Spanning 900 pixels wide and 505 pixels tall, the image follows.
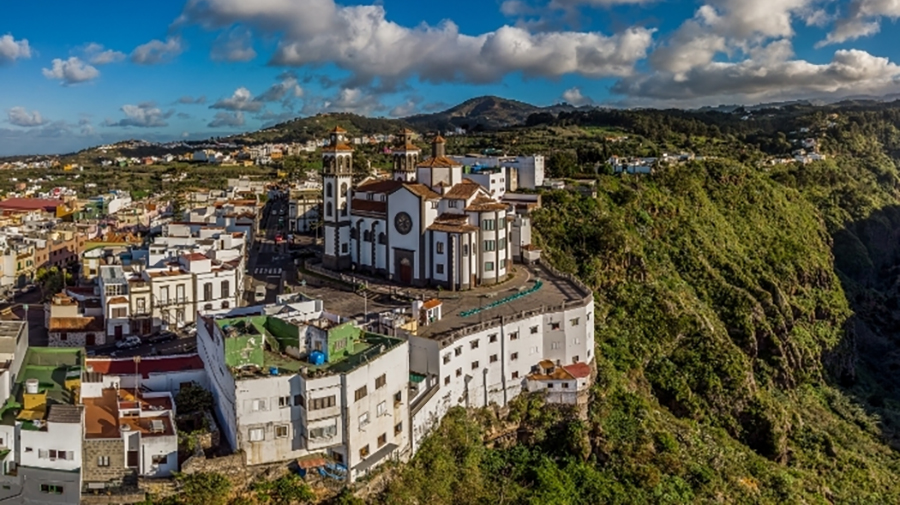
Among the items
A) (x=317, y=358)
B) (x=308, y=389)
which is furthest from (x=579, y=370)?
(x=308, y=389)

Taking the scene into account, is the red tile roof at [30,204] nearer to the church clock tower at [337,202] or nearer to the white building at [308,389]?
the church clock tower at [337,202]

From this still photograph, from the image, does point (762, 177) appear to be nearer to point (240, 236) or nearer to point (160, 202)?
point (240, 236)

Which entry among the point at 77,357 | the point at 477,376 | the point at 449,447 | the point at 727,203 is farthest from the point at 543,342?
the point at 727,203

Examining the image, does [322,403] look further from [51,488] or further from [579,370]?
[579,370]

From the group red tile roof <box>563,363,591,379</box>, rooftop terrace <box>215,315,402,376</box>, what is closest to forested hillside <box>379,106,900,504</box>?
red tile roof <box>563,363,591,379</box>

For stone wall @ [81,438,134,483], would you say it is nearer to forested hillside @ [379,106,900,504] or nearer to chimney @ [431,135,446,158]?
forested hillside @ [379,106,900,504]

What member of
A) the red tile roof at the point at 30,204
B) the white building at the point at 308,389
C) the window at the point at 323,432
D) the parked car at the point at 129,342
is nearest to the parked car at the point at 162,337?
the parked car at the point at 129,342
